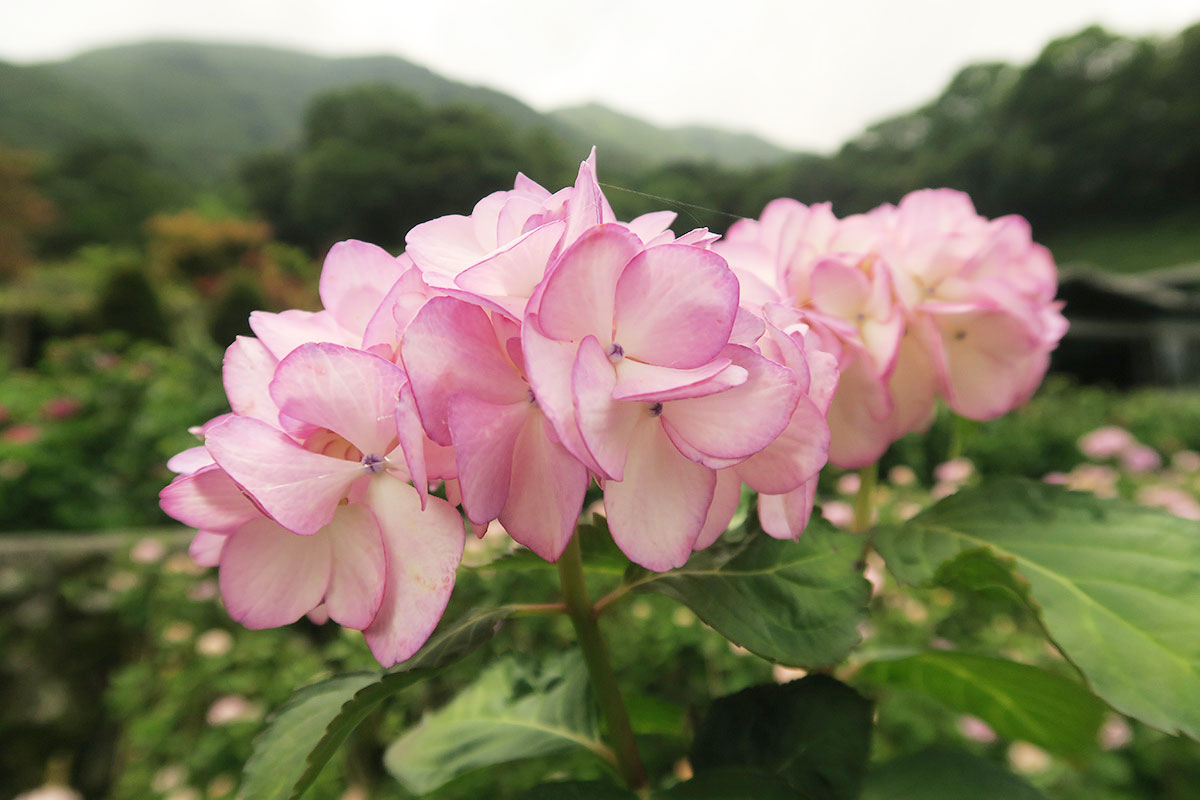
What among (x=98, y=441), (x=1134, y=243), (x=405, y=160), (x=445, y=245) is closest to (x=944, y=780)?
(x=445, y=245)

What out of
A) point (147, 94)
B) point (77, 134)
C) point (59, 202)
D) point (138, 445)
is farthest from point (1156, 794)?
point (147, 94)

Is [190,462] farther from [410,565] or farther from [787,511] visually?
[787,511]

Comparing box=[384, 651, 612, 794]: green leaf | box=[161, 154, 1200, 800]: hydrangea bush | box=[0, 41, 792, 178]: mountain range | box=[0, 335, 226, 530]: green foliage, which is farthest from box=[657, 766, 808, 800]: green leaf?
box=[0, 41, 792, 178]: mountain range

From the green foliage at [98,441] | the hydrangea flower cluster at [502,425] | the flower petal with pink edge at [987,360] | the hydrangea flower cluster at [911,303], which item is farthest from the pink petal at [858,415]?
the green foliage at [98,441]

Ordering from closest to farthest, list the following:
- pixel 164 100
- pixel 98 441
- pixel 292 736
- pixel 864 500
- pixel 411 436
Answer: pixel 411 436 → pixel 292 736 → pixel 864 500 → pixel 98 441 → pixel 164 100

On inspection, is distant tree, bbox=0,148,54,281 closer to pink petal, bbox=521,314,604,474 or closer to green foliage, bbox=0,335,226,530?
green foliage, bbox=0,335,226,530

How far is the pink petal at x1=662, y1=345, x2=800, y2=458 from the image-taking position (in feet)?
0.88

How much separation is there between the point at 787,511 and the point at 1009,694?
1.00ft

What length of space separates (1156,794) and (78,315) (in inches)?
449

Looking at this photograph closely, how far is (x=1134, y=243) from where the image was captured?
16.9 meters

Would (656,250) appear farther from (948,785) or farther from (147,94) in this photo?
(147,94)

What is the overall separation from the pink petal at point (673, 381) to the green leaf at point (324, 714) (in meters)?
0.16

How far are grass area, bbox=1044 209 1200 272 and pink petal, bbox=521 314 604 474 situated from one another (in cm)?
1953

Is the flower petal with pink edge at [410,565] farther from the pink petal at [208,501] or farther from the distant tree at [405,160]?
the distant tree at [405,160]
